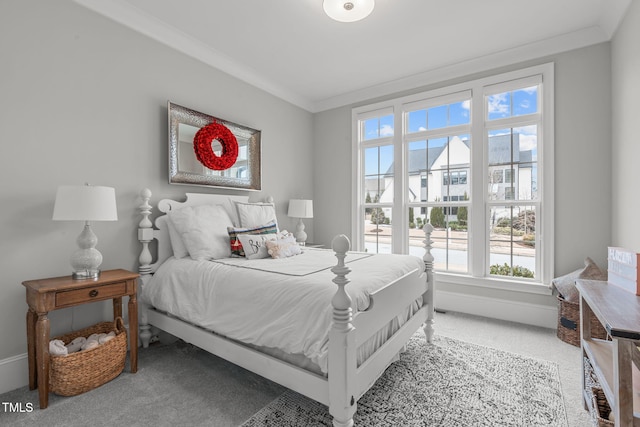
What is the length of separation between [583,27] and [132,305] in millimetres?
4393

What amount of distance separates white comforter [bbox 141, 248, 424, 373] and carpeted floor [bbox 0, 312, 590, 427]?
1.24ft

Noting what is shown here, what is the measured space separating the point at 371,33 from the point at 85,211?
8.77 ft

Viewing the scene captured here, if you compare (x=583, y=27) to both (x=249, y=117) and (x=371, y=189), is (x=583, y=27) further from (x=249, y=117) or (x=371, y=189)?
(x=249, y=117)

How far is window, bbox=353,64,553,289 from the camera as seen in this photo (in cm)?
310

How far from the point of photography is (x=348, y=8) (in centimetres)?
222

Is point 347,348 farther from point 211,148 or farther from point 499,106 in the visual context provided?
point 499,106

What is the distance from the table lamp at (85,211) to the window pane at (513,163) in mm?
3527

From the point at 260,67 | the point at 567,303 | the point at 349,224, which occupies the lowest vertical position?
the point at 567,303

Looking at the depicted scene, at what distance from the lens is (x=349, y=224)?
4227mm

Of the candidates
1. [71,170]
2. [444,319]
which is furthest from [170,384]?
[444,319]

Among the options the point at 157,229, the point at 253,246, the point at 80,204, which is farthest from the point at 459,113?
the point at 80,204

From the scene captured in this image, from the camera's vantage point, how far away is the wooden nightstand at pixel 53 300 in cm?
172

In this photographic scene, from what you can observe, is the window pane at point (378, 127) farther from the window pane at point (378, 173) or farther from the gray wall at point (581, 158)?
the gray wall at point (581, 158)

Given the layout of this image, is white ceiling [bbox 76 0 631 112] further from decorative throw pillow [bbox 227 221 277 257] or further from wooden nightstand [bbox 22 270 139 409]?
wooden nightstand [bbox 22 270 139 409]
